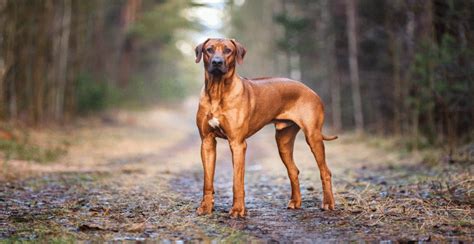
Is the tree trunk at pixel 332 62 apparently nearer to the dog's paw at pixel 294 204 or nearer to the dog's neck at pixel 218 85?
the dog's paw at pixel 294 204

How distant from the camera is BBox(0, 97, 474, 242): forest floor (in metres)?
4.47

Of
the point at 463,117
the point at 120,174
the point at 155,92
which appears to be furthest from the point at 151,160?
the point at 155,92

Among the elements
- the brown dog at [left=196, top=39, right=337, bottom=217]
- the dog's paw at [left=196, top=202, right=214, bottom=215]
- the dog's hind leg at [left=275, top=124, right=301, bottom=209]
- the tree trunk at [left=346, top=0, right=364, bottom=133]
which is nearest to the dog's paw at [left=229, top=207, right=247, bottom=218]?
the brown dog at [left=196, top=39, right=337, bottom=217]

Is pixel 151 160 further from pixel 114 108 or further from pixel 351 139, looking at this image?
pixel 114 108

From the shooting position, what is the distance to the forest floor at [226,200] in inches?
176

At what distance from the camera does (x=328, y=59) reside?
21406 millimetres

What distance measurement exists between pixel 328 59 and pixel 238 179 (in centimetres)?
1676

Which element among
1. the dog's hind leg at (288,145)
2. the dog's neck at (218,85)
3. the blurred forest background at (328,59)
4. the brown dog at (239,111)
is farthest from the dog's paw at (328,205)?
the blurred forest background at (328,59)

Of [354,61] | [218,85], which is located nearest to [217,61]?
[218,85]

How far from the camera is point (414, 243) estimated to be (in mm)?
3984

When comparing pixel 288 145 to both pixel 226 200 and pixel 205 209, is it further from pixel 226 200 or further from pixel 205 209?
pixel 205 209

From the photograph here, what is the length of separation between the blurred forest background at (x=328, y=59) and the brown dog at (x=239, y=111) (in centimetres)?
353

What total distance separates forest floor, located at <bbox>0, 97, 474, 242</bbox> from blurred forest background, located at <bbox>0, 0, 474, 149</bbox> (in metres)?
1.35

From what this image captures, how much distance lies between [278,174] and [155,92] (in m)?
32.8
